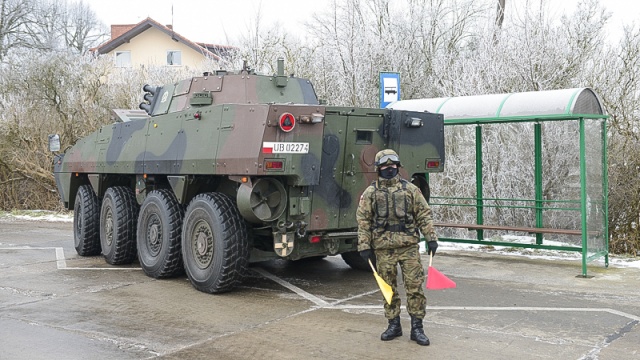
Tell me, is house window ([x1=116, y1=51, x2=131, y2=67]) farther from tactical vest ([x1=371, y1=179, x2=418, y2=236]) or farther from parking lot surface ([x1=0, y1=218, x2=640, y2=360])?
tactical vest ([x1=371, y1=179, x2=418, y2=236])

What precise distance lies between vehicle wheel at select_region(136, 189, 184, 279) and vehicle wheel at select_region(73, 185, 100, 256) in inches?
85.8

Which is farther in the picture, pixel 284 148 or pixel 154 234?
pixel 154 234

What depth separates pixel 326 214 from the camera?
306 inches

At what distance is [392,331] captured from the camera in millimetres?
5957

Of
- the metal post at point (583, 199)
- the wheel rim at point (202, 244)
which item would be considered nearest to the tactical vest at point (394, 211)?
the wheel rim at point (202, 244)

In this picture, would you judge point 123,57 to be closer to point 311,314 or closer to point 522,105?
point 522,105

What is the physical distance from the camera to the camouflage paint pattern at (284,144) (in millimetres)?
7324

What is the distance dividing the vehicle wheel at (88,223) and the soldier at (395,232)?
6.48 m

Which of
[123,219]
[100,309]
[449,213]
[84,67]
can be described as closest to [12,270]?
[123,219]

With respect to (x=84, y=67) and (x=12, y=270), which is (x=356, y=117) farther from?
Result: (x=84, y=67)

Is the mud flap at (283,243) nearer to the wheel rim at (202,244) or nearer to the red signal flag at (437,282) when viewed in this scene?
the wheel rim at (202,244)

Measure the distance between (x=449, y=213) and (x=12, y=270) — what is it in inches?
283

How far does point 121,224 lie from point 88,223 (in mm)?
1376

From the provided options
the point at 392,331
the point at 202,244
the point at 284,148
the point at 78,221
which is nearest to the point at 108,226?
the point at 78,221
